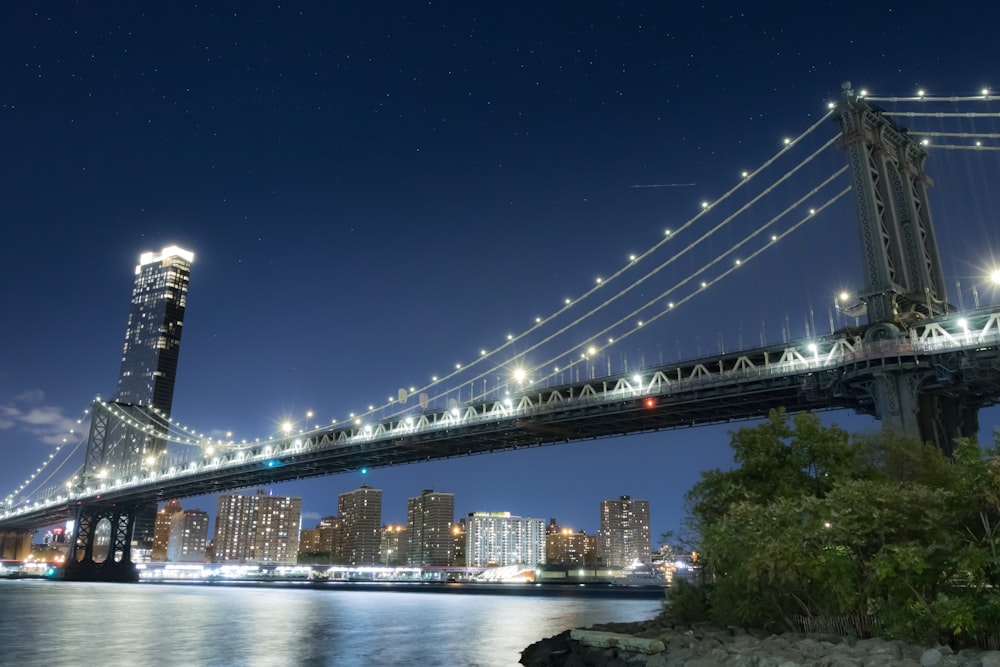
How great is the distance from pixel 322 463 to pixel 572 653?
73.9 m

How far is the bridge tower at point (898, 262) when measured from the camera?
45.6 meters

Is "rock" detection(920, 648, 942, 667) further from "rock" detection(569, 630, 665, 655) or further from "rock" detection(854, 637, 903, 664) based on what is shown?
"rock" detection(569, 630, 665, 655)

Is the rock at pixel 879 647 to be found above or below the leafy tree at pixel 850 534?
below

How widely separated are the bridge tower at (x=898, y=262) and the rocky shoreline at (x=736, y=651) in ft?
79.4

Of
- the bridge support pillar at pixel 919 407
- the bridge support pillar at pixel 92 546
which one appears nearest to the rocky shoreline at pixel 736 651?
the bridge support pillar at pixel 919 407

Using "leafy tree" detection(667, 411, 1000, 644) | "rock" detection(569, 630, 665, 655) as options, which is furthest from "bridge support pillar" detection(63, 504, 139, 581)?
"leafy tree" detection(667, 411, 1000, 644)

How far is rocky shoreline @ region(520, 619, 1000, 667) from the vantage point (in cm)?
1805

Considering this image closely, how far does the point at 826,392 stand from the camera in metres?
51.6

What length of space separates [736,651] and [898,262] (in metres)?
36.9

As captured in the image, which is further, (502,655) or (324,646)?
(324,646)

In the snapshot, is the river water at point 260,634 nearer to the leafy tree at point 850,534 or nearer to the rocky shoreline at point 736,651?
the rocky shoreline at point 736,651

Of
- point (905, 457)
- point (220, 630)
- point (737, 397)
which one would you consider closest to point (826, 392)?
point (737, 397)

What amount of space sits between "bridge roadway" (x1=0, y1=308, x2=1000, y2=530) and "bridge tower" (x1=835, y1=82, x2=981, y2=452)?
25.6 inches

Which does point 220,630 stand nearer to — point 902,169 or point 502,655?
point 502,655
